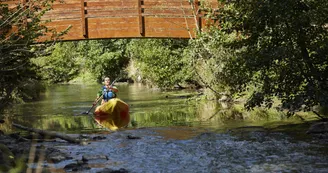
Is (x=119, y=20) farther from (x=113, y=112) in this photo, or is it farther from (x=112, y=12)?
(x=113, y=112)

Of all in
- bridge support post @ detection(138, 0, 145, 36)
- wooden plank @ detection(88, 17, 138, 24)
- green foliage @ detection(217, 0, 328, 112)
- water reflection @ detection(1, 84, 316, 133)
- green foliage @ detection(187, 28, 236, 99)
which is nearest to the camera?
green foliage @ detection(217, 0, 328, 112)

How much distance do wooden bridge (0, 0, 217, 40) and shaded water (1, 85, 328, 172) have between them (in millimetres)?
5169

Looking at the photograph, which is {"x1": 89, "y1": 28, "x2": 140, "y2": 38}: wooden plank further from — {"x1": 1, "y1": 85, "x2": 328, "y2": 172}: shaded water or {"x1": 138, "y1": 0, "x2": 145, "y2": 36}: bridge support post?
{"x1": 1, "y1": 85, "x2": 328, "y2": 172}: shaded water

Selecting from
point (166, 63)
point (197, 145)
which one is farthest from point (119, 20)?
point (197, 145)

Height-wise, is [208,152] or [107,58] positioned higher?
[107,58]

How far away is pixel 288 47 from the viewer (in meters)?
11.8

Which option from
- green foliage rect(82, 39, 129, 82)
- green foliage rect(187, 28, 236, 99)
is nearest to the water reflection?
green foliage rect(187, 28, 236, 99)

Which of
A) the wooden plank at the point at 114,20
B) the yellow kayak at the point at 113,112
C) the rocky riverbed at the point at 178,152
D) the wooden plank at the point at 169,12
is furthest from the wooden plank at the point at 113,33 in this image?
the rocky riverbed at the point at 178,152

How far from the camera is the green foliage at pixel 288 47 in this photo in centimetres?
1167

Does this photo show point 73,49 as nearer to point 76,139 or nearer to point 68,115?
point 68,115

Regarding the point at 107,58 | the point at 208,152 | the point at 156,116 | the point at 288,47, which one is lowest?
the point at 208,152

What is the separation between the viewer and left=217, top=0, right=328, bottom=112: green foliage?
1167 cm

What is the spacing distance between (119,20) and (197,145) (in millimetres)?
11546

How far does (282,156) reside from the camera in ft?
30.6
